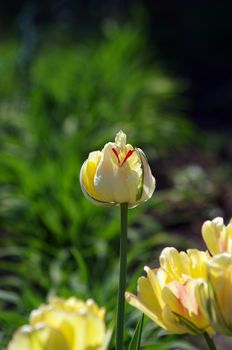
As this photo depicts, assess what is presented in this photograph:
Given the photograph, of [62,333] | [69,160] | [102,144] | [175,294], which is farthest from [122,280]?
[102,144]

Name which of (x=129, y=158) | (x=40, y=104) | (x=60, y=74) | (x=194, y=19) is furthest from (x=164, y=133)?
(x=194, y=19)

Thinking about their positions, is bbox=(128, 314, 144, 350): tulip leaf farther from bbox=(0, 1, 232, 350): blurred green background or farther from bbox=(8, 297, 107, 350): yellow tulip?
bbox=(8, 297, 107, 350): yellow tulip

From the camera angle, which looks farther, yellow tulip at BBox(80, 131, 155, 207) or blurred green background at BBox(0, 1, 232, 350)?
blurred green background at BBox(0, 1, 232, 350)

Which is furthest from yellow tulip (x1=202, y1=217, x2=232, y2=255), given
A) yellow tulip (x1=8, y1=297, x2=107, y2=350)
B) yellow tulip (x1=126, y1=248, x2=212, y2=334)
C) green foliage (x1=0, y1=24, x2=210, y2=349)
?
green foliage (x1=0, y1=24, x2=210, y2=349)

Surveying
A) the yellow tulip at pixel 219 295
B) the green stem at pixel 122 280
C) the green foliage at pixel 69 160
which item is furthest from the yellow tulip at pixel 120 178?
the green foliage at pixel 69 160

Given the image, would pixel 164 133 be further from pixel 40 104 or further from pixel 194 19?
pixel 194 19

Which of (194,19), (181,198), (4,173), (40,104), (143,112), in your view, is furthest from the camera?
(194,19)
